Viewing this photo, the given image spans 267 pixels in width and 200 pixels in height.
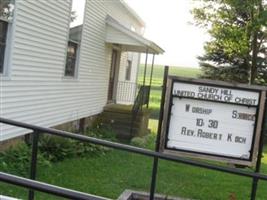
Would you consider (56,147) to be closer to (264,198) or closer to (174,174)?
(174,174)

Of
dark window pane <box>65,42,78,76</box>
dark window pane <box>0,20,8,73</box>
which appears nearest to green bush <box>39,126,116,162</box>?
dark window pane <box>0,20,8,73</box>

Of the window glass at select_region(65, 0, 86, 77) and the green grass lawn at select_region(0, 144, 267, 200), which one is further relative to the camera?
the window glass at select_region(65, 0, 86, 77)

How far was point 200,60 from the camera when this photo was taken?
30.8 metres

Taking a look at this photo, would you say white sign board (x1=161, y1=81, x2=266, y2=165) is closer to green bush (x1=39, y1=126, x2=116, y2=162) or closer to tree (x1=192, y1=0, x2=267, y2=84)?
green bush (x1=39, y1=126, x2=116, y2=162)

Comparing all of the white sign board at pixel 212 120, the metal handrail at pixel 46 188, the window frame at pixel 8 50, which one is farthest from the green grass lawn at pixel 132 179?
the metal handrail at pixel 46 188

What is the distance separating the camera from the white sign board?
5.35 m

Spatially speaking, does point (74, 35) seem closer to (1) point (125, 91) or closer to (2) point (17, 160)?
(2) point (17, 160)

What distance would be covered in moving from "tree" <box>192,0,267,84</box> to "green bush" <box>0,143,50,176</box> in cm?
1435

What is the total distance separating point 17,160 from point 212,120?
16.6ft

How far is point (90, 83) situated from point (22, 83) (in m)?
6.34

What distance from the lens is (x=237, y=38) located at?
24688mm

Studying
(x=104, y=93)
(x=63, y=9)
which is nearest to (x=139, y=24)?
(x=104, y=93)

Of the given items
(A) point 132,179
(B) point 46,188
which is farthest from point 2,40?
(B) point 46,188

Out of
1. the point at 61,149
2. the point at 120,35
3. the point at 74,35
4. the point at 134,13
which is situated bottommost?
the point at 61,149
